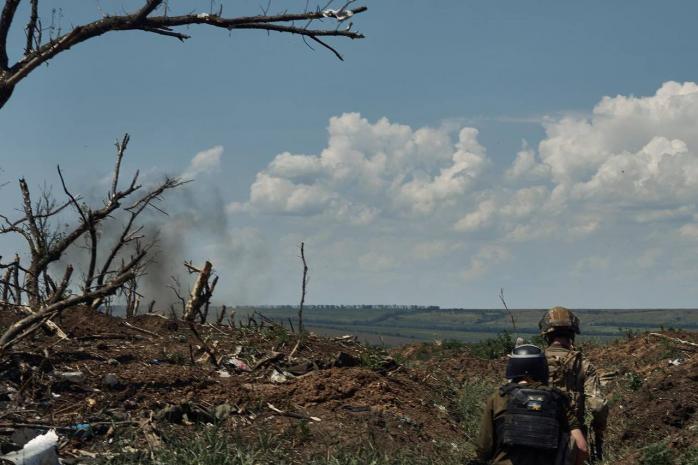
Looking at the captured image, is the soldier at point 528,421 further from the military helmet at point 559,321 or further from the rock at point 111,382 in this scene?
the rock at point 111,382

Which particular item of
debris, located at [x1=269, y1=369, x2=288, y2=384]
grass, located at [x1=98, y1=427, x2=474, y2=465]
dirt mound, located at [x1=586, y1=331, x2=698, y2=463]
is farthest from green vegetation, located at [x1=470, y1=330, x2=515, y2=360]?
grass, located at [x1=98, y1=427, x2=474, y2=465]

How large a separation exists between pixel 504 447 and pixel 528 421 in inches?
11.1

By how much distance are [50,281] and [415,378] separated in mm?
6347

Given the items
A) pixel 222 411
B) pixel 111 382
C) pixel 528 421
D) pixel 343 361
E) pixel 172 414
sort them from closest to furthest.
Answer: pixel 528 421 < pixel 172 414 < pixel 222 411 < pixel 111 382 < pixel 343 361

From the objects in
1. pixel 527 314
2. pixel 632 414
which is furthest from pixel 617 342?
pixel 527 314

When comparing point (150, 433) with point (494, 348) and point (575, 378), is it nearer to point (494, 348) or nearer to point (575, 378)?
point (575, 378)

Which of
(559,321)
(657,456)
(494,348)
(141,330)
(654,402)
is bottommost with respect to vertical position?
(657,456)

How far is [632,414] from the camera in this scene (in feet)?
42.0

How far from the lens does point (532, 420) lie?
569 cm

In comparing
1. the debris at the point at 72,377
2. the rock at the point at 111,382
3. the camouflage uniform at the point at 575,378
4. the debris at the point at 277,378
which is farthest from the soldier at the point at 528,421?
the debris at the point at 72,377

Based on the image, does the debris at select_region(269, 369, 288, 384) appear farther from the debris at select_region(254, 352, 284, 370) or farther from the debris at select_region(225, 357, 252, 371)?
the debris at select_region(225, 357, 252, 371)

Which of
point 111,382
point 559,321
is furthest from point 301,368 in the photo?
point 559,321

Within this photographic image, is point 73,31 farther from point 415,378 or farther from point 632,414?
point 632,414

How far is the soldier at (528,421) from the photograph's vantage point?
5680 millimetres
